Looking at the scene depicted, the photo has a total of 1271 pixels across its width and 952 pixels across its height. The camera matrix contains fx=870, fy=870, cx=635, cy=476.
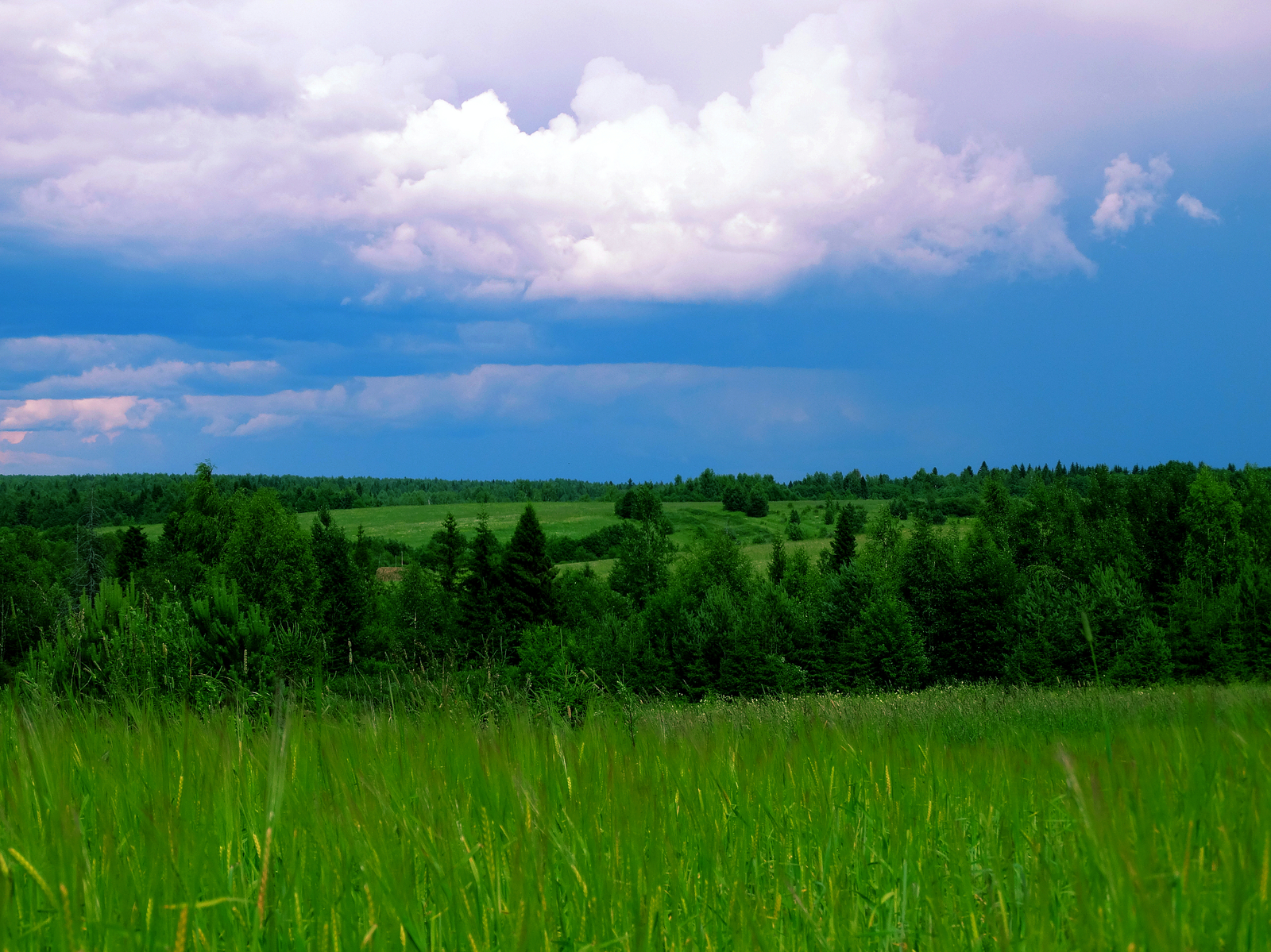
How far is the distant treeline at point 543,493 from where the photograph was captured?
128 m

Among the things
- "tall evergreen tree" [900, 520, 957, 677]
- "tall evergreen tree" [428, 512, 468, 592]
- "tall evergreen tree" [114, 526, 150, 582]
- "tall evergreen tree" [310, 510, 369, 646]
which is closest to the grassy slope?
"tall evergreen tree" [428, 512, 468, 592]

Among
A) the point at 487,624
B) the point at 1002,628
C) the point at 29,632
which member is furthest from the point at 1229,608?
the point at 29,632

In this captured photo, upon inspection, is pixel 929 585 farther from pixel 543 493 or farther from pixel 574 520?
pixel 543 493

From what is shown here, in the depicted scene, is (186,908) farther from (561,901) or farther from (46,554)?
(46,554)

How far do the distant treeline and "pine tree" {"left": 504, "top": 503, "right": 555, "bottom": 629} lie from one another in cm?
6624

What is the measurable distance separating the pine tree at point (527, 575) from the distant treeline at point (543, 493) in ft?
217

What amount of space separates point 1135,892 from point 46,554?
103445mm

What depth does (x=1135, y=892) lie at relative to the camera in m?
1.17

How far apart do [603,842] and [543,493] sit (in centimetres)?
18075

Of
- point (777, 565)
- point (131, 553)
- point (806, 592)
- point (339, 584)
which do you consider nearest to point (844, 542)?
point (777, 565)

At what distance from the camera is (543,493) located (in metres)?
182

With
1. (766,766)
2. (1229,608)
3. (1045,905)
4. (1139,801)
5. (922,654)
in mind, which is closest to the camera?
(1045,905)

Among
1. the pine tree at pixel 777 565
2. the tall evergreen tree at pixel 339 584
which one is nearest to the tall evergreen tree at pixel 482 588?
the tall evergreen tree at pixel 339 584

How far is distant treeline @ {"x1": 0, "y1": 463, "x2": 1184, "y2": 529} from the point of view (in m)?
128
